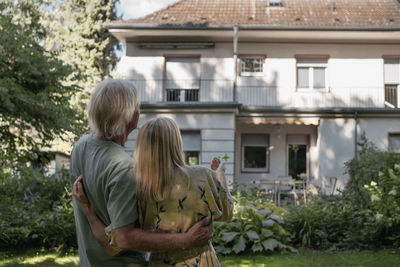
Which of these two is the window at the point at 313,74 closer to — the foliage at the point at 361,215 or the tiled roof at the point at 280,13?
the tiled roof at the point at 280,13

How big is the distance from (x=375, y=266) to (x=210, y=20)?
1289 cm

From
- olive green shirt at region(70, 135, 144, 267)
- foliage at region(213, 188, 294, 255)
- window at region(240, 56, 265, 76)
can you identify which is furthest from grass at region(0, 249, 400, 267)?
window at region(240, 56, 265, 76)

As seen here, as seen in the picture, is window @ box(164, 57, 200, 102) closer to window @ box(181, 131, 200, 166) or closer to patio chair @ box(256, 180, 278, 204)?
window @ box(181, 131, 200, 166)

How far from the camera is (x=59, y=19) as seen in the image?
26.0 meters

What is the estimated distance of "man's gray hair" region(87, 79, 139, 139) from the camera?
1.85m

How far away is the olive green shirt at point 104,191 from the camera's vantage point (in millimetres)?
1712

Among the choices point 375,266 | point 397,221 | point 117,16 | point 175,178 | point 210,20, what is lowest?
point 375,266

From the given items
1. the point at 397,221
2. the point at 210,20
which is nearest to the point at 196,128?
the point at 210,20

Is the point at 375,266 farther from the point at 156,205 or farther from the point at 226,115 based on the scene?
the point at 226,115

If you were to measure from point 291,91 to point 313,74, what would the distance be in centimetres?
120

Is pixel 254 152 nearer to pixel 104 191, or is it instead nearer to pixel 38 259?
pixel 38 259

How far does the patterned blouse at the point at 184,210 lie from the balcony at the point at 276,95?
1419cm

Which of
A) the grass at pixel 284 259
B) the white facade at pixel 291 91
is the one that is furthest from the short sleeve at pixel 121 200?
the white facade at pixel 291 91

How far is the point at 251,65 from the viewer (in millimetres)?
16938
